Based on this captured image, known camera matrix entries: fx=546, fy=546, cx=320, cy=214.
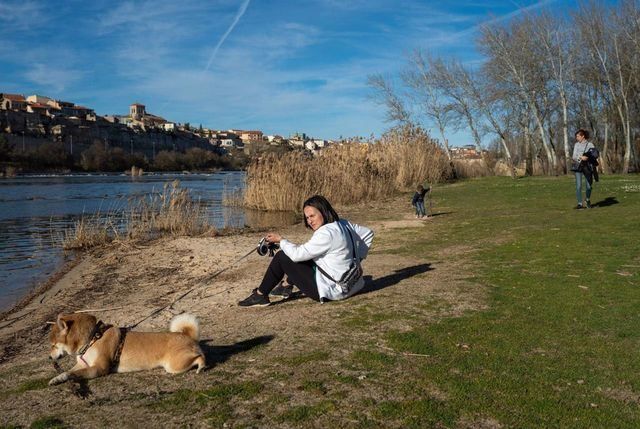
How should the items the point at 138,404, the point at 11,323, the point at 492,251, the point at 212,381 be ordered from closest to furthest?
the point at 138,404
the point at 212,381
the point at 11,323
the point at 492,251

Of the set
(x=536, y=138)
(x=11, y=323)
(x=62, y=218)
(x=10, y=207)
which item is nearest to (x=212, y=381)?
(x=11, y=323)

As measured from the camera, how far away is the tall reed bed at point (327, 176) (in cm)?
2098

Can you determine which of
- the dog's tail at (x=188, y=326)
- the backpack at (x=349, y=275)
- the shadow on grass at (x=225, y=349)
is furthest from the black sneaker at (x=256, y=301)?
the dog's tail at (x=188, y=326)

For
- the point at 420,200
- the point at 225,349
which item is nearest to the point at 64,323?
the point at 225,349

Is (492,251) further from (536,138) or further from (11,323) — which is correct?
(536,138)

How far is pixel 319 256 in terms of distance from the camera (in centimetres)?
617

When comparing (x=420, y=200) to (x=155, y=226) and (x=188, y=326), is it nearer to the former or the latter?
(x=155, y=226)

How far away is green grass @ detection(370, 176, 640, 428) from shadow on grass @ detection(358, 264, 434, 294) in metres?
0.74

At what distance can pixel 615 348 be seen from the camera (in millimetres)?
4531

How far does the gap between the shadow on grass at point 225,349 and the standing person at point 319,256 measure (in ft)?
4.09

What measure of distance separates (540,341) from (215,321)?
3.37 metres

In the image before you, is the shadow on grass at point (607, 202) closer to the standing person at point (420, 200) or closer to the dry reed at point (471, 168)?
the standing person at point (420, 200)

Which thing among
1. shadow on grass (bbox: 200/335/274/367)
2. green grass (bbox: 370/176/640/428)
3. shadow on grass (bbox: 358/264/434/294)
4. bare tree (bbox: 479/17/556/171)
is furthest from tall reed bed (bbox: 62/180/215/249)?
bare tree (bbox: 479/17/556/171)

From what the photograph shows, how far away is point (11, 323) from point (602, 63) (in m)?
32.8
